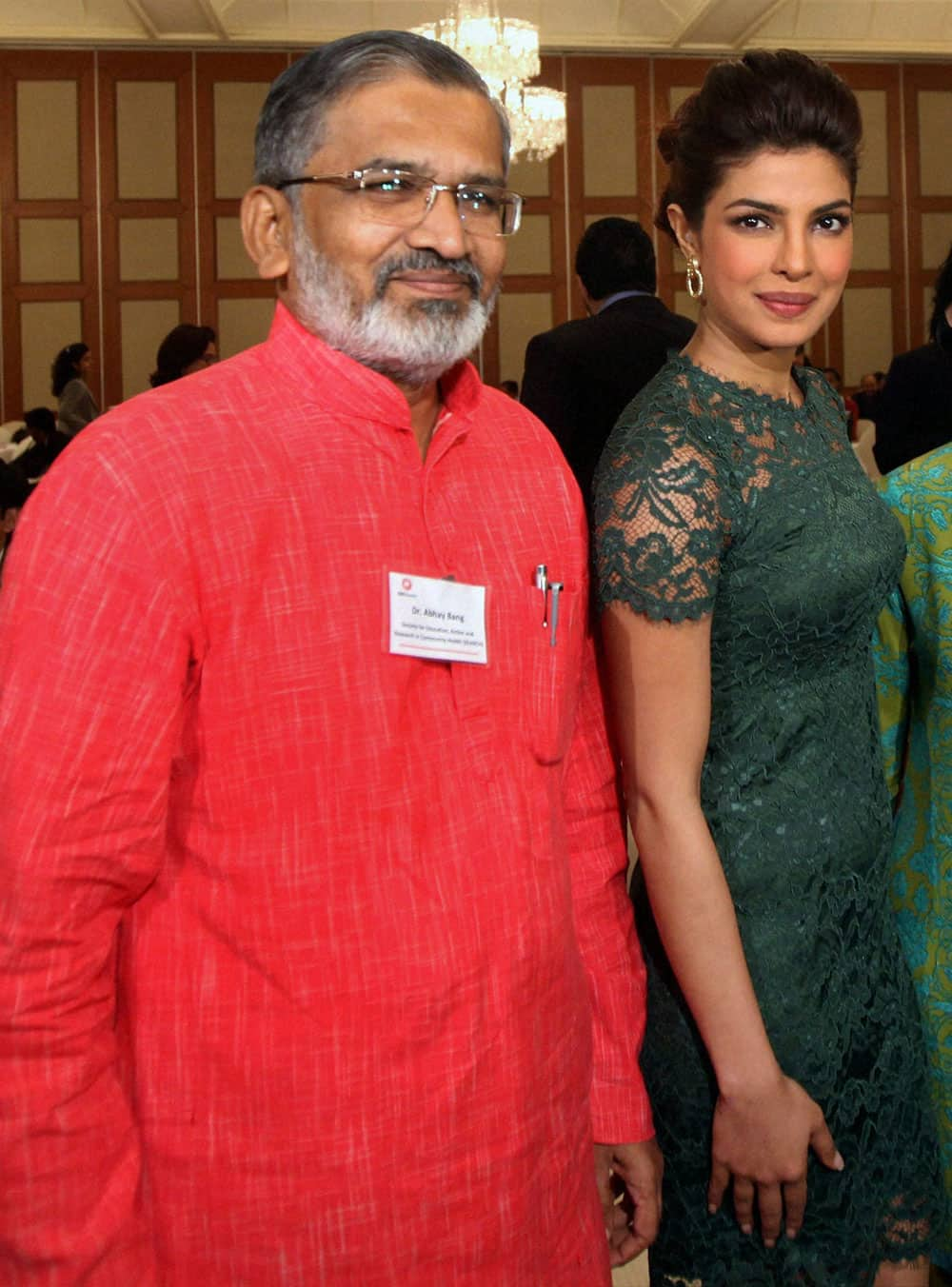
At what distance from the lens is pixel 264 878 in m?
0.99

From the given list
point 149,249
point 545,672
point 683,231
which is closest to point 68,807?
point 545,672

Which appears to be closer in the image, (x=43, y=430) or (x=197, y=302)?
(x=43, y=430)

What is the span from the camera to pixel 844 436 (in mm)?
1508

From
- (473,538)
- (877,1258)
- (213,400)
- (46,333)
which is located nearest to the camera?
(213,400)

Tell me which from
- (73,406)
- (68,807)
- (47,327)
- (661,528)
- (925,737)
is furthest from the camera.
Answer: (47,327)

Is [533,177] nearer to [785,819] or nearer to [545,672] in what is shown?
[785,819]

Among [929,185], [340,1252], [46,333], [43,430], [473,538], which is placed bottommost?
[340,1252]

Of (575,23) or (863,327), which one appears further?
(863,327)

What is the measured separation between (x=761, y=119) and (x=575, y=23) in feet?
30.3

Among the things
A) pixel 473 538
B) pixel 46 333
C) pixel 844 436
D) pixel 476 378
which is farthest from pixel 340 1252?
pixel 46 333

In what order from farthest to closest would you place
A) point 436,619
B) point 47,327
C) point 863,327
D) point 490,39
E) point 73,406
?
point 863,327, point 47,327, point 73,406, point 490,39, point 436,619

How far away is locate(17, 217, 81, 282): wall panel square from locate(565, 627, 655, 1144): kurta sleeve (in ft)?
31.3

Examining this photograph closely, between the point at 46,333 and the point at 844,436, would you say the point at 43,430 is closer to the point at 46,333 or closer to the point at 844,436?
the point at 46,333

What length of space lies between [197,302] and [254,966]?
31.4ft
